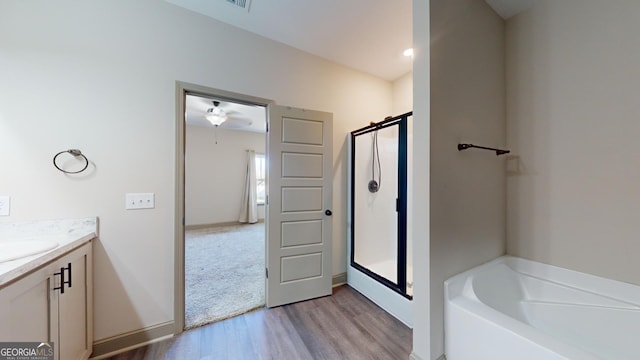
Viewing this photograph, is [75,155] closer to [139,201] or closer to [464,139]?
[139,201]

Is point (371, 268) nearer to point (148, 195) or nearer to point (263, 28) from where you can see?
point (148, 195)

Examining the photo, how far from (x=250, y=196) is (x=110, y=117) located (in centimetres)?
457

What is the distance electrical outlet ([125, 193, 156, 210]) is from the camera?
5.35ft

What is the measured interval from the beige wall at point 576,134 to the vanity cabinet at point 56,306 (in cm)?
291

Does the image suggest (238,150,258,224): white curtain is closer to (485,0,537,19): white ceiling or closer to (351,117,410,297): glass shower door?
(351,117,410,297): glass shower door

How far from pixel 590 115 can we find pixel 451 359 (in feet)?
5.75

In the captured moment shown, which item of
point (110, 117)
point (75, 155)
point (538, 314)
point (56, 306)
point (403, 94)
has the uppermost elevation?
point (403, 94)

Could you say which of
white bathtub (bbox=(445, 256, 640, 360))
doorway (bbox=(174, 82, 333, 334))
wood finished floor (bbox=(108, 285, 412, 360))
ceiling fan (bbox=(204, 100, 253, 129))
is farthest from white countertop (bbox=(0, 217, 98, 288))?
ceiling fan (bbox=(204, 100, 253, 129))

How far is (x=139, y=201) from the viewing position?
1.66m

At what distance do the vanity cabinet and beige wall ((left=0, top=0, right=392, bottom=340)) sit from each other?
0.13 m

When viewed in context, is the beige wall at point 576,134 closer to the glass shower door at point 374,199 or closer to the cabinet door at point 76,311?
the glass shower door at point 374,199

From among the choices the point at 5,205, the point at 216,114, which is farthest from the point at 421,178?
the point at 216,114

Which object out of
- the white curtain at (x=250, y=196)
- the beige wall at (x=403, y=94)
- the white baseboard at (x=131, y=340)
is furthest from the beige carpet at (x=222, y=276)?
the beige wall at (x=403, y=94)

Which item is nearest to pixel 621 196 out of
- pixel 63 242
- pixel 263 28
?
pixel 263 28
